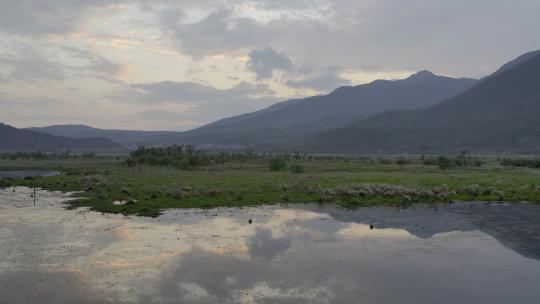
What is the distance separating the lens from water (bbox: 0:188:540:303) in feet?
60.4

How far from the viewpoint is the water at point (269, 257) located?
60.4 feet

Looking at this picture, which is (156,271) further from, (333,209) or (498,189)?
(498,189)

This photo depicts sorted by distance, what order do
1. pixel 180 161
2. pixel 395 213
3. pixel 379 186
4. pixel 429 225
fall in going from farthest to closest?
pixel 180 161 < pixel 379 186 < pixel 395 213 < pixel 429 225

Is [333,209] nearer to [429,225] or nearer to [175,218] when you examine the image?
[429,225]

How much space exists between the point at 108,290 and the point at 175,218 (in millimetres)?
15754

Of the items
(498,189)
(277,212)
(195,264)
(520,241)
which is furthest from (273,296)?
(498,189)

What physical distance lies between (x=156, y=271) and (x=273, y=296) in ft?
19.2

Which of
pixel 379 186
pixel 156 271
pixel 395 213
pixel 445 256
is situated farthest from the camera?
pixel 379 186

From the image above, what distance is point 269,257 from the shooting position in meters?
23.8

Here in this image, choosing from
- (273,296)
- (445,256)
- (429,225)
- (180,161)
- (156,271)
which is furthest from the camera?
(180,161)

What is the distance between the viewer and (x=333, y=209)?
39.4 meters

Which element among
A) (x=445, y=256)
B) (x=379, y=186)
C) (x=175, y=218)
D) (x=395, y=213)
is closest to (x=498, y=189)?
(x=379, y=186)

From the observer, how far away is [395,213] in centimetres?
3741

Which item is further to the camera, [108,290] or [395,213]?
[395,213]
